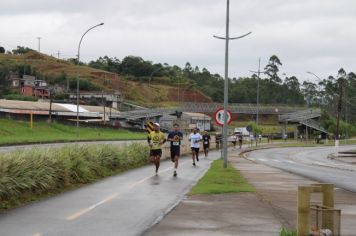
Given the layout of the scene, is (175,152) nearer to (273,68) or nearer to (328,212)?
(328,212)

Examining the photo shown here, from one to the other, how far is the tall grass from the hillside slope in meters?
133

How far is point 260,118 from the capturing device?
156 metres

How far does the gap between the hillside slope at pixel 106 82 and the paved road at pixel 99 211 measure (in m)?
138

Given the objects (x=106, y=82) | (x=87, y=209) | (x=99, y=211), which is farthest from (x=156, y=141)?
(x=106, y=82)

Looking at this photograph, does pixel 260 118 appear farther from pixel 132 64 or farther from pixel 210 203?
pixel 210 203

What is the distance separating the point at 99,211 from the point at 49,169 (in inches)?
150

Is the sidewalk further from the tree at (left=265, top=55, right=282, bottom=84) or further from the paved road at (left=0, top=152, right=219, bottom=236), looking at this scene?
the tree at (left=265, top=55, right=282, bottom=84)

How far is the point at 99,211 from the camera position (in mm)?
11406

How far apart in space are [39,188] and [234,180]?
676 centimetres

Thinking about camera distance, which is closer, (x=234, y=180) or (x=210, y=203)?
(x=210, y=203)

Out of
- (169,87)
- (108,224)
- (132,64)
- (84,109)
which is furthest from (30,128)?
(132,64)

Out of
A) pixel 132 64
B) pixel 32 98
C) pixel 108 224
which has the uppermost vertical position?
pixel 132 64

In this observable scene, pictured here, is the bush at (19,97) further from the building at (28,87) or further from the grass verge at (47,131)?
the grass verge at (47,131)

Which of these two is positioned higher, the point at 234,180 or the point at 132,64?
the point at 132,64
